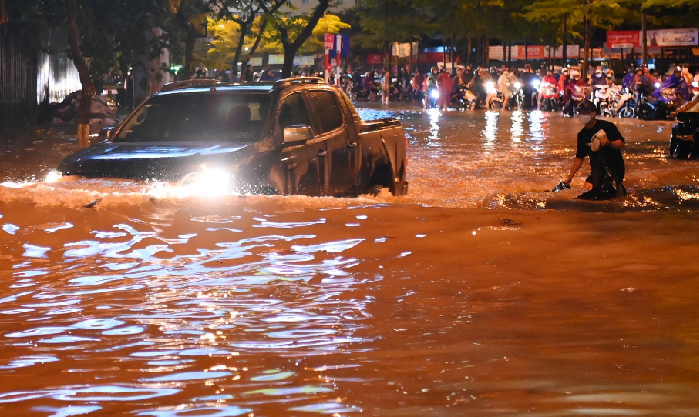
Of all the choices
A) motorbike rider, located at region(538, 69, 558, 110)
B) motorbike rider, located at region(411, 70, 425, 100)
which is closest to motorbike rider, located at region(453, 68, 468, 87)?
motorbike rider, located at region(538, 69, 558, 110)

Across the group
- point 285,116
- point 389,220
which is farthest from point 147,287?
point 285,116

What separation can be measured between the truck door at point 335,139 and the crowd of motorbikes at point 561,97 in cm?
2049

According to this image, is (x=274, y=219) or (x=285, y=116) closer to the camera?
(x=274, y=219)

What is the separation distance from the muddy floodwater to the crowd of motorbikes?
22156mm

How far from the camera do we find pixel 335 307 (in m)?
6.62

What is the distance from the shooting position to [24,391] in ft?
16.2

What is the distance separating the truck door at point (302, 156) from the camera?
9938 millimetres

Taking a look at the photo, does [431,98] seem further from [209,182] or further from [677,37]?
[209,182]

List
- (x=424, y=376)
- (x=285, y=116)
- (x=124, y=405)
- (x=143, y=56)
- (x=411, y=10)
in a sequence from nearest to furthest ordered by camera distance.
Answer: (x=124, y=405) < (x=424, y=376) < (x=285, y=116) < (x=143, y=56) < (x=411, y=10)

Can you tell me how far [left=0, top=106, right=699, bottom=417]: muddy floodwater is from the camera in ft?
15.9

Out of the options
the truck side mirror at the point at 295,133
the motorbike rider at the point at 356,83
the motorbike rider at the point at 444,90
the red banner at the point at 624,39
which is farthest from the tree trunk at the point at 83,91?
the red banner at the point at 624,39

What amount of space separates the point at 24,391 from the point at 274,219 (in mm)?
4421

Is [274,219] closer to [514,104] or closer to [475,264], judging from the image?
[475,264]

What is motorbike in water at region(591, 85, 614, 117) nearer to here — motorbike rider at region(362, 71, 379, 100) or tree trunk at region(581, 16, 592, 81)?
tree trunk at region(581, 16, 592, 81)
